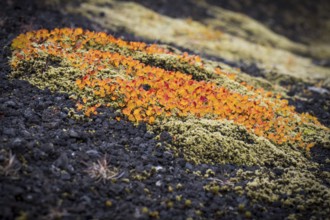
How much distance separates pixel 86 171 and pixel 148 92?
269 centimetres

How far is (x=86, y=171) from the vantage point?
568 cm

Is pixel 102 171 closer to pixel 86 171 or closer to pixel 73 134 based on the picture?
pixel 86 171

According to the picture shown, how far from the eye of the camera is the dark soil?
5039 mm

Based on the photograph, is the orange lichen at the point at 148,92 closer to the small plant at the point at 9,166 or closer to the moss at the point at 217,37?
the small plant at the point at 9,166

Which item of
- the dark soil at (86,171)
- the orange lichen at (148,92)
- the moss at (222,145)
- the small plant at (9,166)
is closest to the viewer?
the dark soil at (86,171)

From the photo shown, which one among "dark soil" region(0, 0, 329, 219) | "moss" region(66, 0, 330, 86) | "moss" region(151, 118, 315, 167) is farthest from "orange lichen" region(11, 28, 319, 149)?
"moss" region(66, 0, 330, 86)

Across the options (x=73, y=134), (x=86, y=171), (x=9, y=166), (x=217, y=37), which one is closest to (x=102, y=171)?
(x=86, y=171)

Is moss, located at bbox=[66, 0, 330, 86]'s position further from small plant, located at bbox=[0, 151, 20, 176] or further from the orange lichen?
small plant, located at bbox=[0, 151, 20, 176]

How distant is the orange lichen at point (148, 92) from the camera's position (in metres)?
7.41

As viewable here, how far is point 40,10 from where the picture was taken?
12945 millimetres

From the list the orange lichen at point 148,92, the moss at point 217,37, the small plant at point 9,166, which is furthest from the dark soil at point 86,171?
the moss at point 217,37

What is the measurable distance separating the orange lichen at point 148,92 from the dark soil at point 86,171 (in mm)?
565

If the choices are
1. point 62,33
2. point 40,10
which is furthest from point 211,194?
point 40,10

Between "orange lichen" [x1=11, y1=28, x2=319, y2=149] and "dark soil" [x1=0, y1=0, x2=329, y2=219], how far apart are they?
1.85 feet
